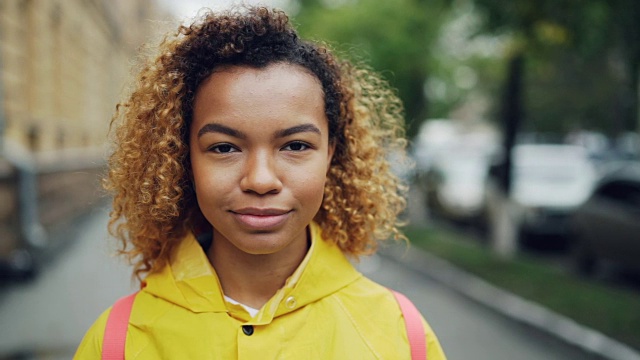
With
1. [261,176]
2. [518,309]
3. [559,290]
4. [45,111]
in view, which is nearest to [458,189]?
[559,290]

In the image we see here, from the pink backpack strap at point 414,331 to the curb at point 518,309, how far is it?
2902 millimetres

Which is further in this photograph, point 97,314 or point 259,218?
point 97,314

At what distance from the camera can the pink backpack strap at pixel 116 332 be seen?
5.39 ft

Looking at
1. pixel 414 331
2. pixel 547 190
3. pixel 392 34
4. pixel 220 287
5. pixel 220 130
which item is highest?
pixel 392 34

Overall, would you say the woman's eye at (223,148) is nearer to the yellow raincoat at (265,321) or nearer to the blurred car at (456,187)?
the yellow raincoat at (265,321)

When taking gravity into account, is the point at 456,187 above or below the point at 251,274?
below

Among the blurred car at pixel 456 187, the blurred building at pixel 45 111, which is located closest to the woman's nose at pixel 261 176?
the blurred building at pixel 45 111

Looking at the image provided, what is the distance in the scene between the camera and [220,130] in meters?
1.68

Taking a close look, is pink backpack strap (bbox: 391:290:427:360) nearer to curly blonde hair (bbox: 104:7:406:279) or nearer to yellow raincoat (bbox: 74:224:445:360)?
yellow raincoat (bbox: 74:224:445:360)

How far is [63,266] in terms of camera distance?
948cm

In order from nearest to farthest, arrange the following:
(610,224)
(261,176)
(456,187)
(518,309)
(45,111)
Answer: (261,176) → (518,309) → (610,224) → (45,111) → (456,187)

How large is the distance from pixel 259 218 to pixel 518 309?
6.51 meters

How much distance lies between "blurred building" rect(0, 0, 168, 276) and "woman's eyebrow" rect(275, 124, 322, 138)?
736 millimetres

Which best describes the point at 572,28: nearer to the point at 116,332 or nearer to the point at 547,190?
the point at 547,190
